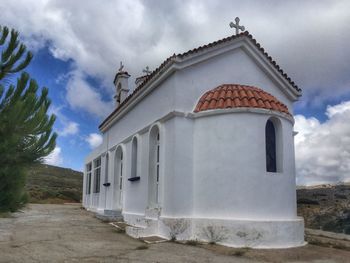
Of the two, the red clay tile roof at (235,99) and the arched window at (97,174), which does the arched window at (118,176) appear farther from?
the red clay tile roof at (235,99)

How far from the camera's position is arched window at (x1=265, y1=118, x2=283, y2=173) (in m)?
11.1

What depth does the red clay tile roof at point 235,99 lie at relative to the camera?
10.8m

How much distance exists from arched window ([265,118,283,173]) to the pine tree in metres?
7.75

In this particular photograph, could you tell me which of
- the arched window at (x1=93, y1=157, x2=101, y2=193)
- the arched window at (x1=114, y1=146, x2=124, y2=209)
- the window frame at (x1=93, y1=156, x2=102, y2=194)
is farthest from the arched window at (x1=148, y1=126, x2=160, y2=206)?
the arched window at (x1=93, y1=157, x2=101, y2=193)

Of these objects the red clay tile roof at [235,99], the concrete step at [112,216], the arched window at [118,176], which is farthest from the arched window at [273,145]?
the arched window at [118,176]

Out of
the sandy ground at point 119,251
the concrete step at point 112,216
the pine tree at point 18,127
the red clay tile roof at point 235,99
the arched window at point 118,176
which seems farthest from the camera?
the arched window at point 118,176

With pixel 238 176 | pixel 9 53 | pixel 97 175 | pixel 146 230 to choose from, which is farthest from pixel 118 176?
pixel 9 53

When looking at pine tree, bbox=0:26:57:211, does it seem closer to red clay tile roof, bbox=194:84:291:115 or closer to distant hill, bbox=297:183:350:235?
red clay tile roof, bbox=194:84:291:115

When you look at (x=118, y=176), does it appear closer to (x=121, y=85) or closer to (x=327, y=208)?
(x=121, y=85)

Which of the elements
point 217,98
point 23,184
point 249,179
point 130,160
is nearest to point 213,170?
point 249,179

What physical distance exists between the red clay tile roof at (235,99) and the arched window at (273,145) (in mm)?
486

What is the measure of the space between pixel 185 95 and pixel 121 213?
6457 millimetres

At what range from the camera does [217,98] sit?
1132 centimetres

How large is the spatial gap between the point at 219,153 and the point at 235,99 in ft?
5.21
